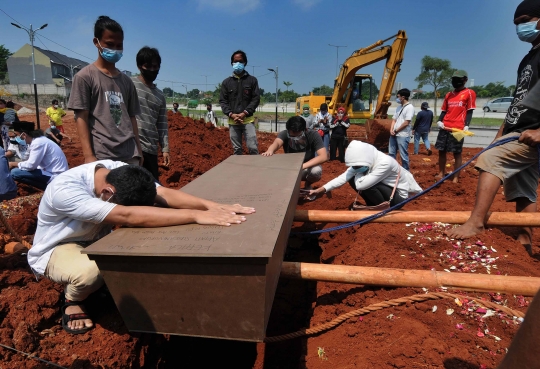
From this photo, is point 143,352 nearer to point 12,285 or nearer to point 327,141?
point 12,285

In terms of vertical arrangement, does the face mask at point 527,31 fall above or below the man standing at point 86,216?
above

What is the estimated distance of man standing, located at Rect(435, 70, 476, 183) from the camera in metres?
5.74

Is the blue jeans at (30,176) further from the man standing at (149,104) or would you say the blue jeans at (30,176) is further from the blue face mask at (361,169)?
the blue face mask at (361,169)

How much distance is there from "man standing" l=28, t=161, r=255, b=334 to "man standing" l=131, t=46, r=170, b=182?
5.19 feet

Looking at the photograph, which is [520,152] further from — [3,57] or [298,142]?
[3,57]

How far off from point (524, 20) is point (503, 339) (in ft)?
8.69

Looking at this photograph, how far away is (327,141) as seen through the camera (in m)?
9.77

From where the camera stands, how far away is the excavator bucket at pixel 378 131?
10.2 m

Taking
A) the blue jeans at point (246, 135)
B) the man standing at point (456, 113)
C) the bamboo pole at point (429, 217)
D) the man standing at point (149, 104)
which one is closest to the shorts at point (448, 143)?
the man standing at point (456, 113)

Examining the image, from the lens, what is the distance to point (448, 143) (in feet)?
19.3

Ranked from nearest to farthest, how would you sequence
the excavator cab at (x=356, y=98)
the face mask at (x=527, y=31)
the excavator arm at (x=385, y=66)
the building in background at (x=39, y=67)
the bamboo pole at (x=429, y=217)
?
the bamboo pole at (x=429, y=217), the face mask at (x=527, y=31), the excavator arm at (x=385, y=66), the excavator cab at (x=356, y=98), the building in background at (x=39, y=67)

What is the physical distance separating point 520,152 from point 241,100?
3.84 meters

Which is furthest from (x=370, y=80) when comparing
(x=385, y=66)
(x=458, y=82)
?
(x=458, y=82)

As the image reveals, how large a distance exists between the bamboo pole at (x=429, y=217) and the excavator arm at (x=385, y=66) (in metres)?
8.02
